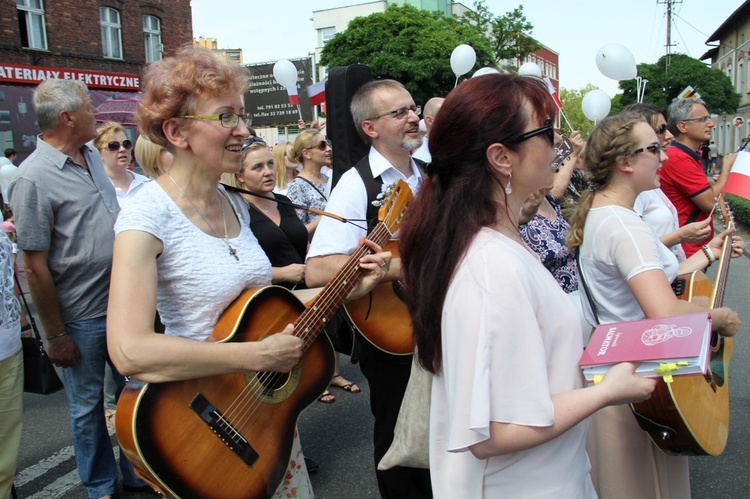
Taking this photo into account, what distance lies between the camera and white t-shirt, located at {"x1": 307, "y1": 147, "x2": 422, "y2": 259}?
2.82m

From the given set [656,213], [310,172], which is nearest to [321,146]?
[310,172]

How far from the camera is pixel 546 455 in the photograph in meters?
1.44

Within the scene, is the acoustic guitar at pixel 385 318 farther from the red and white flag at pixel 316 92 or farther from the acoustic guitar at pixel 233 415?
the red and white flag at pixel 316 92

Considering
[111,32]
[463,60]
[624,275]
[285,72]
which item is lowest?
[624,275]

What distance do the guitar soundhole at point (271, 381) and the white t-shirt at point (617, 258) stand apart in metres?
1.30

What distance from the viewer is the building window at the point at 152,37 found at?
24094mm

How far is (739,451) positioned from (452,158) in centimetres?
326

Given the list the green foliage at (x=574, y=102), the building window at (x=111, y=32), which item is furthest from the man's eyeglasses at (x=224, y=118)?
the green foliage at (x=574, y=102)

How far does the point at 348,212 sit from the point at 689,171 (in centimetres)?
317

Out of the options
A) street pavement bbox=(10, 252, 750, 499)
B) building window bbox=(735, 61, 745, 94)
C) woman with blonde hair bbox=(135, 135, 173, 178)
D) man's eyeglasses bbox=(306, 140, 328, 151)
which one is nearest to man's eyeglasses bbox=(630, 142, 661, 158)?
street pavement bbox=(10, 252, 750, 499)

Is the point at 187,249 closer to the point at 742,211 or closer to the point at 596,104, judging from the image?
the point at 596,104

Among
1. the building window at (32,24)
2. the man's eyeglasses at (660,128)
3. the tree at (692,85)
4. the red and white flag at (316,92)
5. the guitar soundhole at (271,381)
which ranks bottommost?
the guitar soundhole at (271,381)

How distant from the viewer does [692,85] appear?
106 ft

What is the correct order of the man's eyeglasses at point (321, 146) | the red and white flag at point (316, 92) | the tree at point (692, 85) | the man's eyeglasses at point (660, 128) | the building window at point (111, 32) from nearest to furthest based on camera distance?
the man's eyeglasses at point (660, 128) → the man's eyeglasses at point (321, 146) → the red and white flag at point (316, 92) → the building window at point (111, 32) → the tree at point (692, 85)
